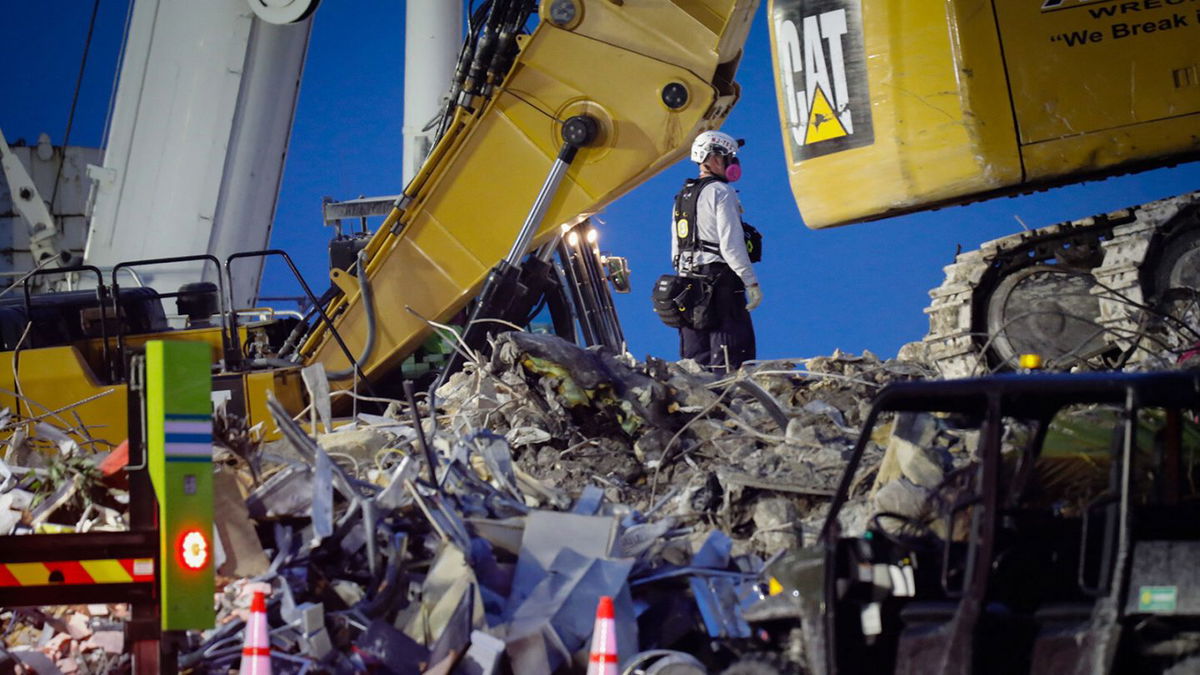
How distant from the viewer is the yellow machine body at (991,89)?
7398 millimetres

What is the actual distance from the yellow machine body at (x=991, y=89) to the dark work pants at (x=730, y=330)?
1.52 metres

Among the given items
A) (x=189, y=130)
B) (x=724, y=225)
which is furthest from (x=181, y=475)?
(x=189, y=130)

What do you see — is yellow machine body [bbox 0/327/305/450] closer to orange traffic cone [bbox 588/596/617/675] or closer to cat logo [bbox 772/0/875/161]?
cat logo [bbox 772/0/875/161]

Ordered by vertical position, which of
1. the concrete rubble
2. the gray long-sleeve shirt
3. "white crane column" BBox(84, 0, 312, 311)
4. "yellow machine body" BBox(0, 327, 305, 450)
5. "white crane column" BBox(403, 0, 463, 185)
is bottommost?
the concrete rubble

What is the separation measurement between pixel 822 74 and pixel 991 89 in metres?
0.92

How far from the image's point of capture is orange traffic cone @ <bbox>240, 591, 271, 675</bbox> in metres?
4.48

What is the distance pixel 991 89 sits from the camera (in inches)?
295

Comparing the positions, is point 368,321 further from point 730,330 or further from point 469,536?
point 469,536

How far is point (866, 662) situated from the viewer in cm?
424

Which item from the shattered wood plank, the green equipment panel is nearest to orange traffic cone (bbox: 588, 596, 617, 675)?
the green equipment panel

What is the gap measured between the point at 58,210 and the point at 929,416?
35.8ft

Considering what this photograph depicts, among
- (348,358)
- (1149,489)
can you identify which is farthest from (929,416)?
(348,358)

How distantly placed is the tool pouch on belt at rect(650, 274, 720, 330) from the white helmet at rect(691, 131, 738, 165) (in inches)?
30.6

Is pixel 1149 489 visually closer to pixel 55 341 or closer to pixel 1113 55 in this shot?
pixel 1113 55
